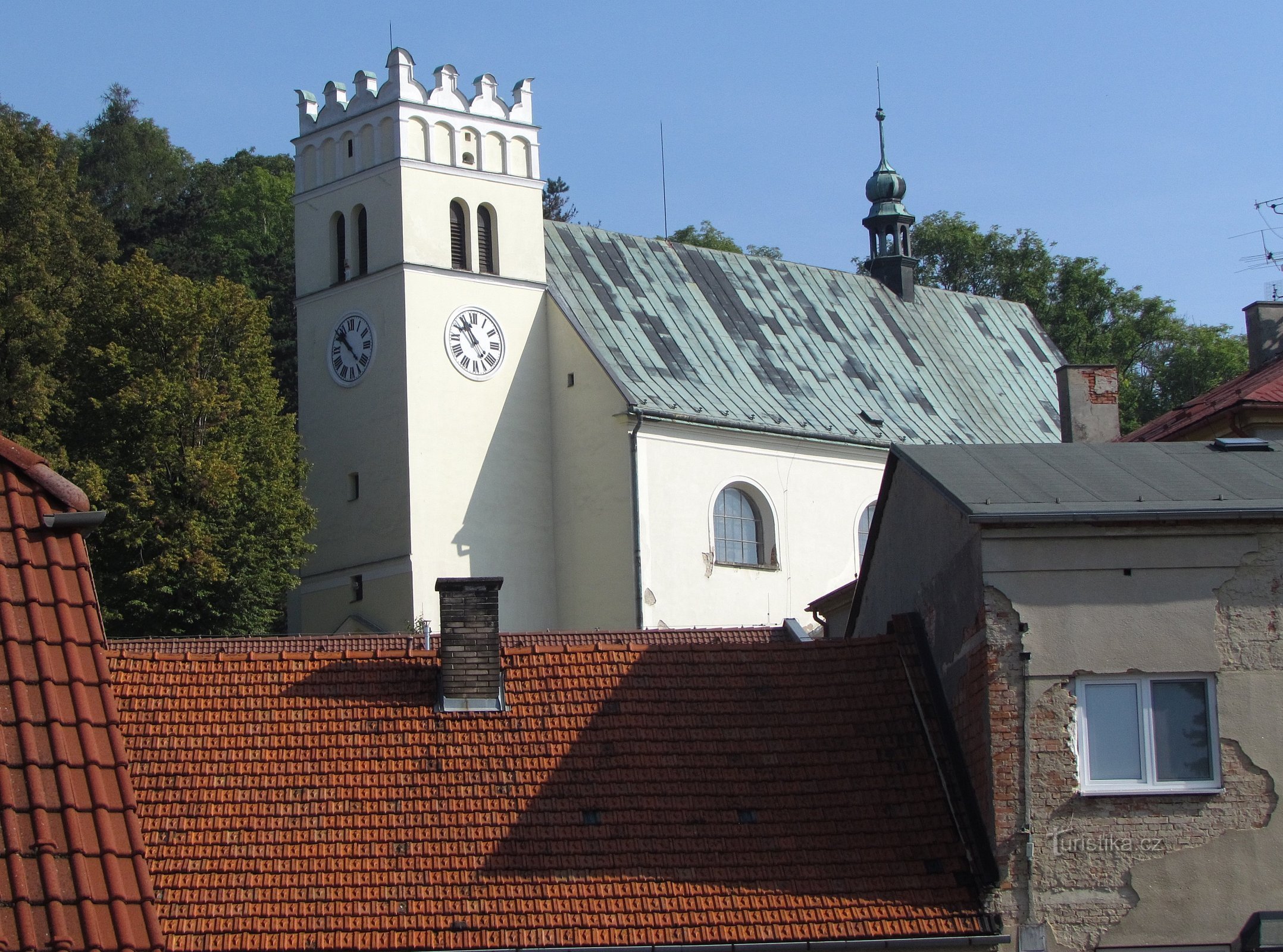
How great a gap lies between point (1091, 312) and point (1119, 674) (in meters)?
48.3

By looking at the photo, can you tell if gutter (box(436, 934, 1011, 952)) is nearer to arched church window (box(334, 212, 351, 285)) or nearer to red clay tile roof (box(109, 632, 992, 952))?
red clay tile roof (box(109, 632, 992, 952))

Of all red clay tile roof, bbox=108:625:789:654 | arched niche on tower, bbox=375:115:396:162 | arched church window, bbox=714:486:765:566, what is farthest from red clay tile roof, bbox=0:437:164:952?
arched niche on tower, bbox=375:115:396:162

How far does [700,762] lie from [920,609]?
→ 2.85 metres

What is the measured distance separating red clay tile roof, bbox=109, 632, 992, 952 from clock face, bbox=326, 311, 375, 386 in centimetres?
2391

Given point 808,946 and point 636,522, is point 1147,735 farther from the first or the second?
point 636,522

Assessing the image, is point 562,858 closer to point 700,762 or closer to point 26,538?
point 700,762

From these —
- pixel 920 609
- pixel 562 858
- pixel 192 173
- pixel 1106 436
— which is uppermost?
pixel 192 173

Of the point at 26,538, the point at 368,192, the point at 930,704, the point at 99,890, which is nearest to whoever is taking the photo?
the point at 99,890

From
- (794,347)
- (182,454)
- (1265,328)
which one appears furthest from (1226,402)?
(794,347)

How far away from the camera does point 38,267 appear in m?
39.8

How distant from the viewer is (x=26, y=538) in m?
10.6

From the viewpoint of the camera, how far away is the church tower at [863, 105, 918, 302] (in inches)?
2052

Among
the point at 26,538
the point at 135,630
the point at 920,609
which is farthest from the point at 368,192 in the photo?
the point at 26,538

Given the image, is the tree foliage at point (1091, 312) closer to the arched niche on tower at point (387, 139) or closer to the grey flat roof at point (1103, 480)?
the arched niche on tower at point (387, 139)
